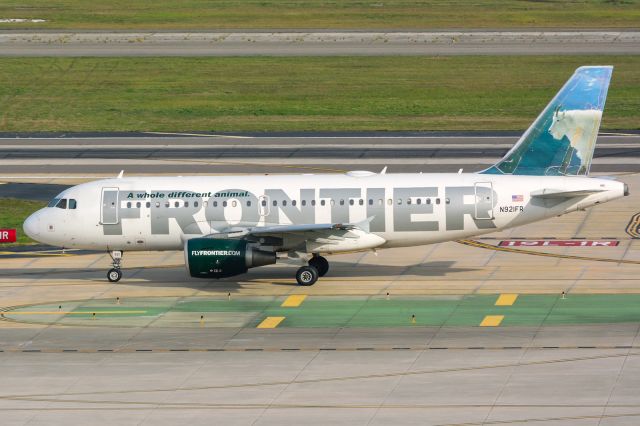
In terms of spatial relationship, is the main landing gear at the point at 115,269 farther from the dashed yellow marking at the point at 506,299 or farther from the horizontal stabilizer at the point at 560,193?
the horizontal stabilizer at the point at 560,193

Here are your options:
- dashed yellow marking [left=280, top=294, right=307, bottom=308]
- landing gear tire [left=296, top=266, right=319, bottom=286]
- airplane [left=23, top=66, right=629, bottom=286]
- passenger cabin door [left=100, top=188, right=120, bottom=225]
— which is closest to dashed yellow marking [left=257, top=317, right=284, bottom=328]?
dashed yellow marking [left=280, top=294, right=307, bottom=308]

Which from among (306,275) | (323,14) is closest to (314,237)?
(306,275)

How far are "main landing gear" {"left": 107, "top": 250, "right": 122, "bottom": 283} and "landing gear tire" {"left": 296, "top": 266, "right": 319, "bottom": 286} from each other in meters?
7.49

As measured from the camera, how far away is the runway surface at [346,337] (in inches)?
1490

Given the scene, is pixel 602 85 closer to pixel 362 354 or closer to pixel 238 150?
pixel 362 354

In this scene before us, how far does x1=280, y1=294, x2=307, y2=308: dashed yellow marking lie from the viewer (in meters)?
50.2

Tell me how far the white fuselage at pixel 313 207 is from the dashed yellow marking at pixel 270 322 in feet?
15.8

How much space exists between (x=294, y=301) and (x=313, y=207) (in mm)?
4366

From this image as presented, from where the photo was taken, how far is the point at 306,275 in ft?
173

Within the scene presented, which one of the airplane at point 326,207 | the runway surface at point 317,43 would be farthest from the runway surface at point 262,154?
the runway surface at point 317,43

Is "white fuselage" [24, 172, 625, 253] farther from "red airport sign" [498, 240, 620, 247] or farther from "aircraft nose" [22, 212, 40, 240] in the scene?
"red airport sign" [498, 240, 620, 247]

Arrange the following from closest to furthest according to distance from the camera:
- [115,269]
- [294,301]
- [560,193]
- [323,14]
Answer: [294,301], [560,193], [115,269], [323,14]

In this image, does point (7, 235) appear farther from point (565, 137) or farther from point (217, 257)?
point (565, 137)

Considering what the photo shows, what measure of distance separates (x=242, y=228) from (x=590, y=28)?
86239mm
